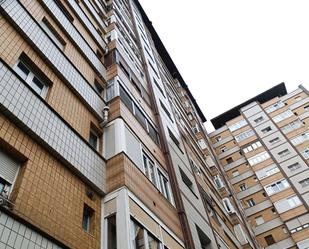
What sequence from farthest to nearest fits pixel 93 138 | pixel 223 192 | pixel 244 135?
1. pixel 244 135
2. pixel 223 192
3. pixel 93 138

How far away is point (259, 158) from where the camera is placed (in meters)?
41.6

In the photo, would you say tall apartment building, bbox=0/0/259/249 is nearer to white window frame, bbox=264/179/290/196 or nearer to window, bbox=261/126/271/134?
white window frame, bbox=264/179/290/196

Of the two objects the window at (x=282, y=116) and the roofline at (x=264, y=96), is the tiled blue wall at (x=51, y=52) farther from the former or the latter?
the roofline at (x=264, y=96)

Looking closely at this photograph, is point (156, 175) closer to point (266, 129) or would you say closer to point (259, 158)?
point (259, 158)

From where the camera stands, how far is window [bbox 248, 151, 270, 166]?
41.1 meters

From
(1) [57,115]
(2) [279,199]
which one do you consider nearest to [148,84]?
(1) [57,115]

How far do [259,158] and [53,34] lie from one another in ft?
114

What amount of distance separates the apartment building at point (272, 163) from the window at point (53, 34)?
93.9 feet

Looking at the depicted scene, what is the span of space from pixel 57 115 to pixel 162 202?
4676mm

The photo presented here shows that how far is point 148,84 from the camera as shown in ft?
67.5

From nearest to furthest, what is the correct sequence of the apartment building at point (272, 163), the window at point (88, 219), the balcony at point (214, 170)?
the window at point (88, 219), the balcony at point (214, 170), the apartment building at point (272, 163)

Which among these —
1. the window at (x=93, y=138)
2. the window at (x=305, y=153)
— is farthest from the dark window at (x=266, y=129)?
the window at (x=93, y=138)

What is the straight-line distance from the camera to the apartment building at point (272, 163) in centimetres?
3303

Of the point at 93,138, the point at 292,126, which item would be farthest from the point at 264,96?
the point at 93,138
